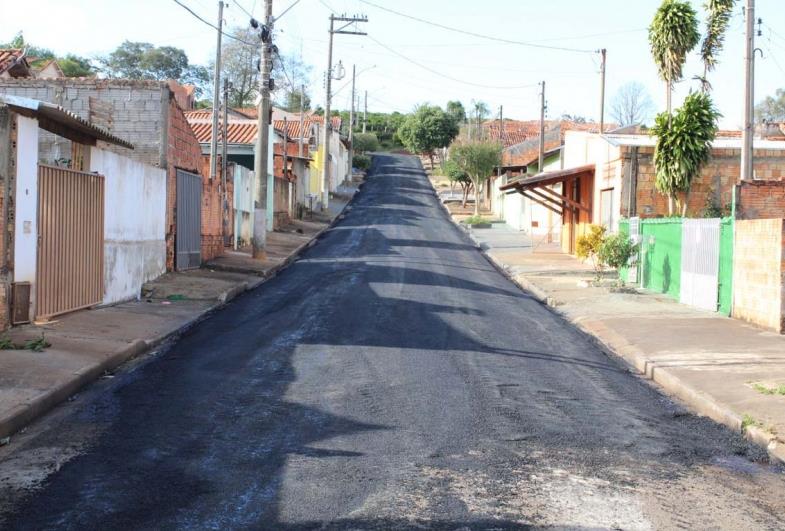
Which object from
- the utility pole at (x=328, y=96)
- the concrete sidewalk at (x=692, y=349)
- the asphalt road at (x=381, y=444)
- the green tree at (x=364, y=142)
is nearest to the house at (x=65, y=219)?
the asphalt road at (x=381, y=444)

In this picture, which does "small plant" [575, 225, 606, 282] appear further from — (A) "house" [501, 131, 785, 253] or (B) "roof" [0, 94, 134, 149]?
(B) "roof" [0, 94, 134, 149]

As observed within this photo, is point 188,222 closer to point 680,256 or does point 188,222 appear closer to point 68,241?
point 68,241

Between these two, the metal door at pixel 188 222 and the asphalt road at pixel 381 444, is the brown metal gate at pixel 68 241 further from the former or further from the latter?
the metal door at pixel 188 222

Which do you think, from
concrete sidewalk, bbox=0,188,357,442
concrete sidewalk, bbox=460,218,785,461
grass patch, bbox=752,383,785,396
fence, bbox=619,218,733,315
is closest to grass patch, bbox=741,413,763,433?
concrete sidewalk, bbox=460,218,785,461

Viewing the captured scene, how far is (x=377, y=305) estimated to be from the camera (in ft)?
56.5

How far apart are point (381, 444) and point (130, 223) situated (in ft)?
38.7

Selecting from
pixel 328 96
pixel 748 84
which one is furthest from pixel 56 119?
pixel 328 96

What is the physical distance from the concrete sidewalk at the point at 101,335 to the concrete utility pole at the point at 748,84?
40.0ft

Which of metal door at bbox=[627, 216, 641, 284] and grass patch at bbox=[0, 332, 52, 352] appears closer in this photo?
grass patch at bbox=[0, 332, 52, 352]

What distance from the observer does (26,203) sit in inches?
493

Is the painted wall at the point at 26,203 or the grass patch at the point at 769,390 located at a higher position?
the painted wall at the point at 26,203

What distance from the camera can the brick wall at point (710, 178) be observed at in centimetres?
2675

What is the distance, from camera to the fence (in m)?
17.5

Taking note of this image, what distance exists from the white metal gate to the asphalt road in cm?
510
